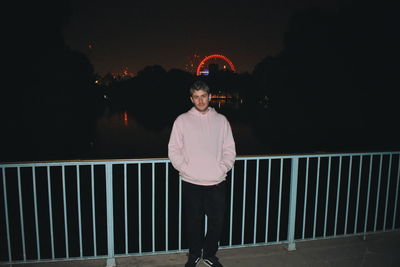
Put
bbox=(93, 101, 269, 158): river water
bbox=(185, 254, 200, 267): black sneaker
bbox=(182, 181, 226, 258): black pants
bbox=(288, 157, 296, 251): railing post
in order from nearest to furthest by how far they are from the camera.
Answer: bbox=(182, 181, 226, 258): black pants < bbox=(185, 254, 200, 267): black sneaker < bbox=(288, 157, 296, 251): railing post < bbox=(93, 101, 269, 158): river water

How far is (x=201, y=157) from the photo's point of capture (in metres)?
2.82

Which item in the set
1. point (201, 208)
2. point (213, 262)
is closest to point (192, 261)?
point (213, 262)

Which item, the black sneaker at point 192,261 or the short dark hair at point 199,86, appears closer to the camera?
the short dark hair at point 199,86

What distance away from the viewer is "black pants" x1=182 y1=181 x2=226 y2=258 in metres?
2.91

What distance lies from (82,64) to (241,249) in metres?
48.6

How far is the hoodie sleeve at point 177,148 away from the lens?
9.18ft

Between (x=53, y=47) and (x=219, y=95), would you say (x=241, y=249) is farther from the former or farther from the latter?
(x=219, y=95)

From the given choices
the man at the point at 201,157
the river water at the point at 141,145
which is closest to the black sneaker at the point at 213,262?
the man at the point at 201,157

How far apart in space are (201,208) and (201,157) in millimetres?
532

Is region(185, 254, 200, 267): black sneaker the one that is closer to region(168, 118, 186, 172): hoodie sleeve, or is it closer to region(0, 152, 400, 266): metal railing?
region(168, 118, 186, 172): hoodie sleeve

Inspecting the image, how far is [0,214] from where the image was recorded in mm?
8453

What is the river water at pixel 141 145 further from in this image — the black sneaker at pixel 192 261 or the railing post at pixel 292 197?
the black sneaker at pixel 192 261

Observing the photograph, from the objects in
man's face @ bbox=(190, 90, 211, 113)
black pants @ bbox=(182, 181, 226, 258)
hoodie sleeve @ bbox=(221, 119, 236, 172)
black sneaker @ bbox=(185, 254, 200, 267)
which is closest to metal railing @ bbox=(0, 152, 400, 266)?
hoodie sleeve @ bbox=(221, 119, 236, 172)

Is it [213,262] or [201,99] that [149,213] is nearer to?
[213,262]
